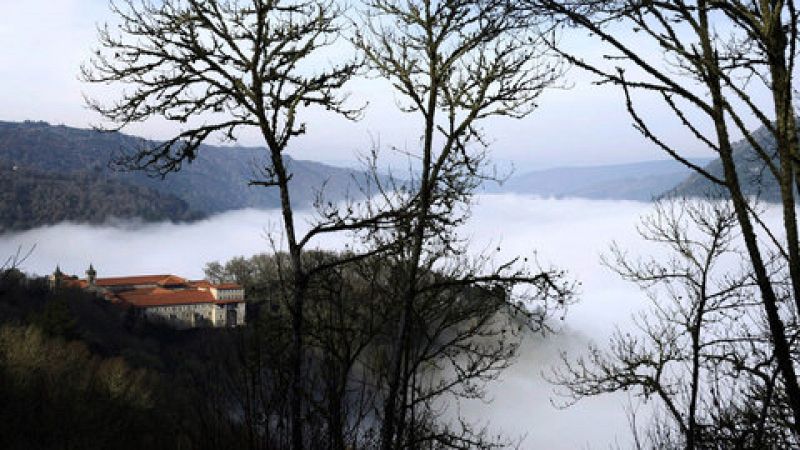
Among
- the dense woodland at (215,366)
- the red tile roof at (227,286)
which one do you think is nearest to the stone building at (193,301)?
the red tile roof at (227,286)

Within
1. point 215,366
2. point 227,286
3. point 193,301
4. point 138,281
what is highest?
point 215,366

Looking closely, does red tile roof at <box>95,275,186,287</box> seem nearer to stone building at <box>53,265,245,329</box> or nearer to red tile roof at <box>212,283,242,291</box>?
stone building at <box>53,265,245,329</box>

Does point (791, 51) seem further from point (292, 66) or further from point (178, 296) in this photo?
point (178, 296)

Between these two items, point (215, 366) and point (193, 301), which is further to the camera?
point (193, 301)

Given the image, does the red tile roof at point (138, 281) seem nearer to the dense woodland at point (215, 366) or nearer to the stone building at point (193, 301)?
the stone building at point (193, 301)

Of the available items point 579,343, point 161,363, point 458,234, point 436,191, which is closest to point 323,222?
point 436,191

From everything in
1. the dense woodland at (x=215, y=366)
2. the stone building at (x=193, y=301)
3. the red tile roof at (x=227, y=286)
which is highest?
the dense woodland at (x=215, y=366)

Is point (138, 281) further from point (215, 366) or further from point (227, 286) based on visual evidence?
point (215, 366)

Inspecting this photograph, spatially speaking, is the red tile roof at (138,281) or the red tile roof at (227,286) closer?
the red tile roof at (227,286)

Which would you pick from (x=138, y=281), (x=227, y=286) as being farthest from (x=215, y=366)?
(x=138, y=281)

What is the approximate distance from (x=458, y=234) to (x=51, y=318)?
5553 centimetres

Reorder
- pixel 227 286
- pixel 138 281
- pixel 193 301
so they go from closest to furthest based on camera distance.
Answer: pixel 193 301 < pixel 227 286 < pixel 138 281

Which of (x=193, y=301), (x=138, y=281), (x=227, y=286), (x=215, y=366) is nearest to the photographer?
(x=215, y=366)

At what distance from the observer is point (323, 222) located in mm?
7926
